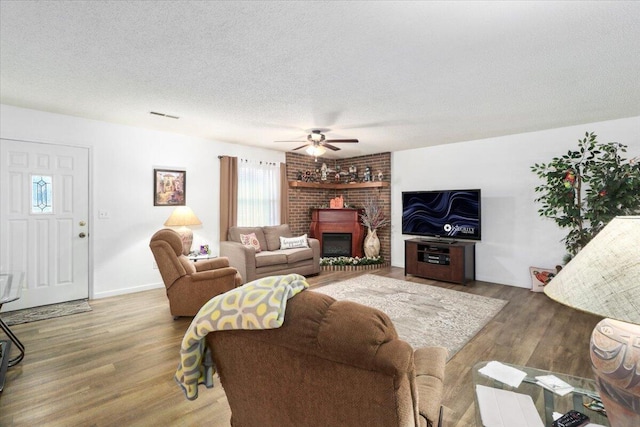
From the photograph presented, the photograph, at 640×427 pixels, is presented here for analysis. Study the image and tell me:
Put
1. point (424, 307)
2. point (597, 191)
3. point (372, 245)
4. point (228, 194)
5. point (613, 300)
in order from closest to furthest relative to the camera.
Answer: point (613, 300) → point (597, 191) → point (424, 307) → point (228, 194) → point (372, 245)

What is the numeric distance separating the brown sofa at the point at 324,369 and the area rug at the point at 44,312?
3.58 meters

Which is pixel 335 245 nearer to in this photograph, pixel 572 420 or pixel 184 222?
pixel 184 222

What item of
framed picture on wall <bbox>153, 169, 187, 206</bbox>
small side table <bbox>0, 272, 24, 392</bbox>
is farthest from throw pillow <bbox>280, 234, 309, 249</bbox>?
small side table <bbox>0, 272, 24, 392</bbox>

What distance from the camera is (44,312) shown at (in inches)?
142

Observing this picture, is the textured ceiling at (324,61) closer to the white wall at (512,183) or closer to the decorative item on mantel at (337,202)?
the white wall at (512,183)

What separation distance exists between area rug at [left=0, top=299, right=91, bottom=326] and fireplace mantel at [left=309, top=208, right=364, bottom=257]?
402 cm

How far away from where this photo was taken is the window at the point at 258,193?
5.76 metres

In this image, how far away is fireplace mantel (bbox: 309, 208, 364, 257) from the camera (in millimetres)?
6465

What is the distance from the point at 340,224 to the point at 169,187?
3.30 metres

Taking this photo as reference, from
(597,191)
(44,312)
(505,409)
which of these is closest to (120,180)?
(44,312)

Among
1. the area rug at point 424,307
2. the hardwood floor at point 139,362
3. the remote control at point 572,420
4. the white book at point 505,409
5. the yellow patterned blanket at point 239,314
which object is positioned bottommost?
the hardwood floor at point 139,362

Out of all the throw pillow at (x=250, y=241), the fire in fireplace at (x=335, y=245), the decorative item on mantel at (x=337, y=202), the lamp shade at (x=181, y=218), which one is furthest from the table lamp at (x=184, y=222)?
the decorative item on mantel at (x=337, y=202)

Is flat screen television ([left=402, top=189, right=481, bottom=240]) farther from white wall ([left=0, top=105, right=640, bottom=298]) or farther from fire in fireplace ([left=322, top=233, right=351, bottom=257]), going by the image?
fire in fireplace ([left=322, top=233, right=351, bottom=257])

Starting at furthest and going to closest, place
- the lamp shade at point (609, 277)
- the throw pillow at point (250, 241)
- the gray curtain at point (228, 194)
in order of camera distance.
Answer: the gray curtain at point (228, 194) < the throw pillow at point (250, 241) < the lamp shade at point (609, 277)
